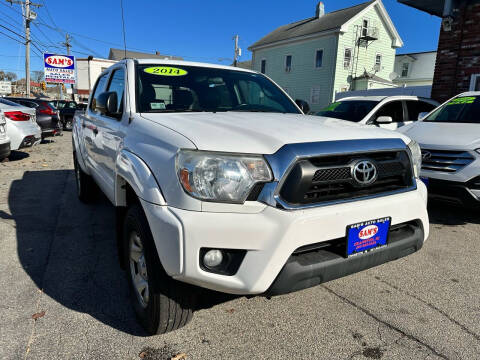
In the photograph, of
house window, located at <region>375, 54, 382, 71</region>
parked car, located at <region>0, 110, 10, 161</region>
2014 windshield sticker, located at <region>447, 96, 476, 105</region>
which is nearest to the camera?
2014 windshield sticker, located at <region>447, 96, 476, 105</region>

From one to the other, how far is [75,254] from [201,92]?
6.53ft

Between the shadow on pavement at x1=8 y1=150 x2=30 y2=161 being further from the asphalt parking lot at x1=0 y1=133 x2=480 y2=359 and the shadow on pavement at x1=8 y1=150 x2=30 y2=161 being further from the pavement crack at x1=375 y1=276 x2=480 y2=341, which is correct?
the pavement crack at x1=375 y1=276 x2=480 y2=341

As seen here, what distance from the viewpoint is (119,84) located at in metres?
3.27

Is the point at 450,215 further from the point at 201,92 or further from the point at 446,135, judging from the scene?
the point at 201,92

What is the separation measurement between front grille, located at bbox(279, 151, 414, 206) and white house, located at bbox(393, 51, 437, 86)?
38.1 m

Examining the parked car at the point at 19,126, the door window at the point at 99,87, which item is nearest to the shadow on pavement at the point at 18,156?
the parked car at the point at 19,126

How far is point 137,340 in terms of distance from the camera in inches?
86.6

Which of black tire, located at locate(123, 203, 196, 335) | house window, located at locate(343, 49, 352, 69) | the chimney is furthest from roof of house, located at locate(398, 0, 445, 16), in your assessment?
the chimney

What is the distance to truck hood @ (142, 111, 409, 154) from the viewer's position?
6.09 feet

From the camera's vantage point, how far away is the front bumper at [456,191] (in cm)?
396

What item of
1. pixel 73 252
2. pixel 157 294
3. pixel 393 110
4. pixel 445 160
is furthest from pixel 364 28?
pixel 157 294

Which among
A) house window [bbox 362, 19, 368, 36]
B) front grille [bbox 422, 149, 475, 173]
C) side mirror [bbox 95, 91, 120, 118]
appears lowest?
front grille [bbox 422, 149, 475, 173]

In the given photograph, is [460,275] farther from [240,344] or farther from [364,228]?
[240,344]

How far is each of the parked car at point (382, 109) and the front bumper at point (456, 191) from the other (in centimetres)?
316
